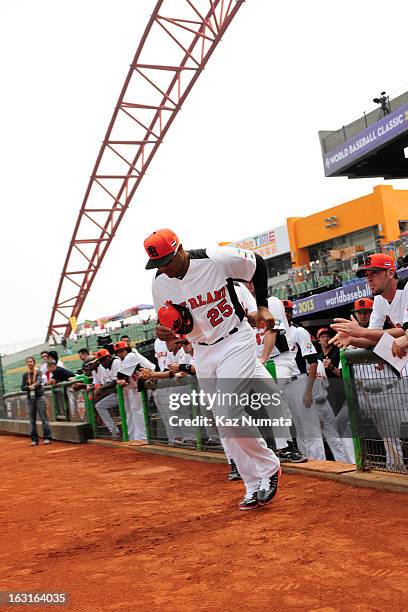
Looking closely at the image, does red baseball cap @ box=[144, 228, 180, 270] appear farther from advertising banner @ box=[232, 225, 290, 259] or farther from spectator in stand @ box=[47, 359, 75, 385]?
advertising banner @ box=[232, 225, 290, 259]

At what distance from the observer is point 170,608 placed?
2955mm

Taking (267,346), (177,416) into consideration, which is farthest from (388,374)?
(177,416)

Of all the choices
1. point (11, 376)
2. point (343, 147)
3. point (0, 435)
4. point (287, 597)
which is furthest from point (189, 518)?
point (343, 147)

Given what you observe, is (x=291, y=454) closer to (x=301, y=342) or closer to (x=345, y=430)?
(x=345, y=430)

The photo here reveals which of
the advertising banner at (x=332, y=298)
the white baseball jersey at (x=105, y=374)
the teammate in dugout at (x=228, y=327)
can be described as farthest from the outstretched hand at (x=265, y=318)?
the advertising banner at (x=332, y=298)

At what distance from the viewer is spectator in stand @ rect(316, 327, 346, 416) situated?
6.32m

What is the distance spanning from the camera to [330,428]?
680 centimetres

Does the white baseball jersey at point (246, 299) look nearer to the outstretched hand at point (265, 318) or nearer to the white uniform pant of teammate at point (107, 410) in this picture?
the outstretched hand at point (265, 318)

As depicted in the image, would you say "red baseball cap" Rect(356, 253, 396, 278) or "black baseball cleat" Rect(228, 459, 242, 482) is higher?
"red baseball cap" Rect(356, 253, 396, 278)

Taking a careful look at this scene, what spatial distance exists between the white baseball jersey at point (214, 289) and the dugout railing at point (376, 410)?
1132 mm

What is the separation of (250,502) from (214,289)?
155 centimetres

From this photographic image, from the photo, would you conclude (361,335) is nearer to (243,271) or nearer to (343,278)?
(243,271)

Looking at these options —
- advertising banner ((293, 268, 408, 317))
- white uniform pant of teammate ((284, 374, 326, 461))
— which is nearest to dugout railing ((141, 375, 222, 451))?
white uniform pant of teammate ((284, 374, 326, 461))

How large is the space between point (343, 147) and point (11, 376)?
43.7 ft
